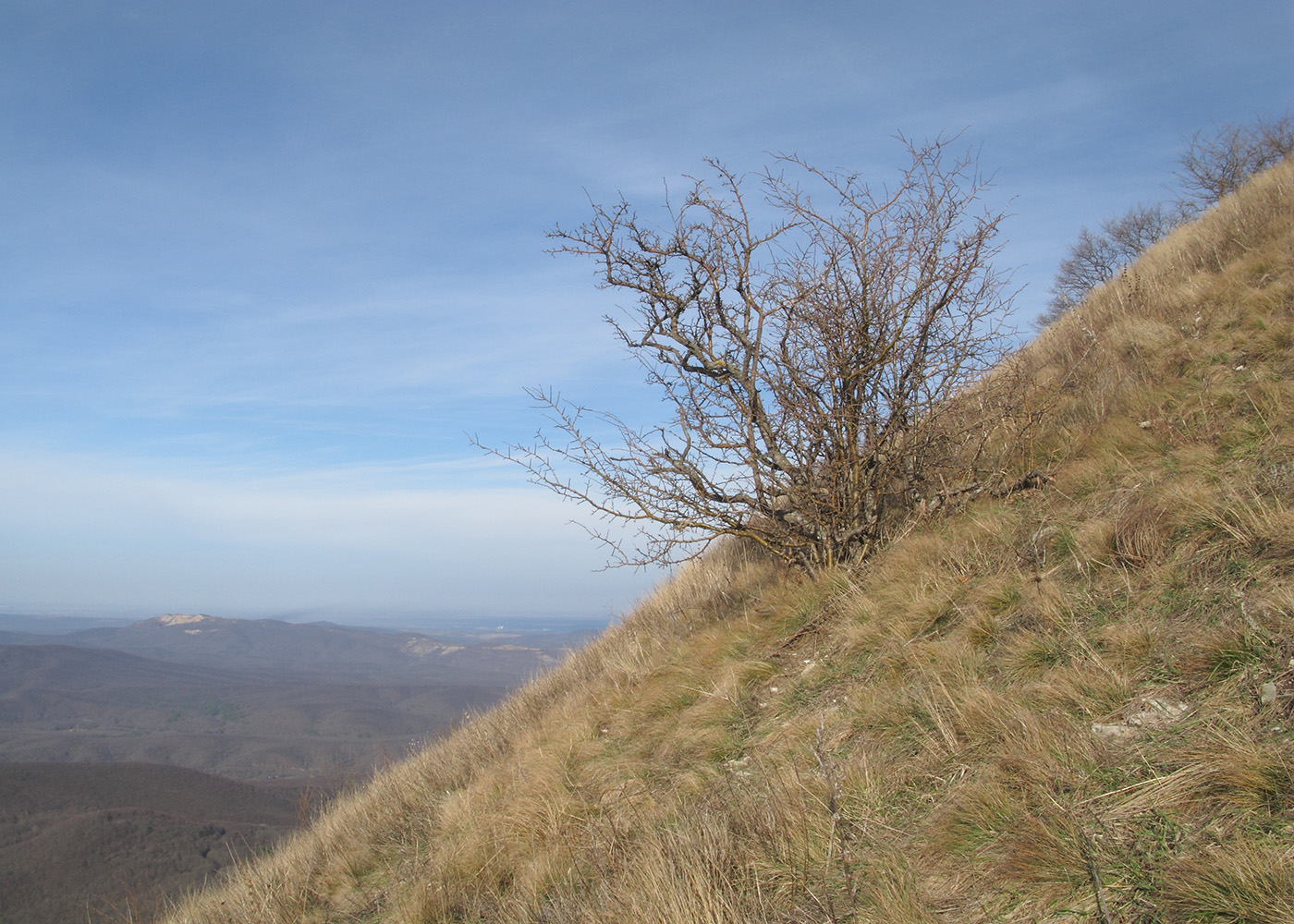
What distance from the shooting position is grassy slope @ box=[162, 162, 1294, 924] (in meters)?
2.17

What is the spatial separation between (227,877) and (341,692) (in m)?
158

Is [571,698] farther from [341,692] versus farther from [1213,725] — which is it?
[341,692]

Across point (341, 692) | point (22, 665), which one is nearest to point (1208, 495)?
point (341, 692)

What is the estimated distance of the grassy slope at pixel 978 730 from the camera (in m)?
2.17

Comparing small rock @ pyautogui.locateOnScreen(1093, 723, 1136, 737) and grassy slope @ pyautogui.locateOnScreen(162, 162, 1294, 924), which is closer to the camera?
grassy slope @ pyautogui.locateOnScreen(162, 162, 1294, 924)

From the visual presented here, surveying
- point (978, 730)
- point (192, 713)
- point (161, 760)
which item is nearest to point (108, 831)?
point (978, 730)

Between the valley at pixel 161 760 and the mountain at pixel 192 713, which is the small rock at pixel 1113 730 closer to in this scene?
the valley at pixel 161 760

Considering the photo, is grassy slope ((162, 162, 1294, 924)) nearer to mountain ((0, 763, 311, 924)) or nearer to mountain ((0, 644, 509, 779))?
mountain ((0, 763, 311, 924))

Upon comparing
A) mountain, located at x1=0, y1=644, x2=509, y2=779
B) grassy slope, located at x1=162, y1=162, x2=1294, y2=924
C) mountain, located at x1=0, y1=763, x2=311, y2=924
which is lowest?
mountain, located at x1=0, y1=644, x2=509, y2=779

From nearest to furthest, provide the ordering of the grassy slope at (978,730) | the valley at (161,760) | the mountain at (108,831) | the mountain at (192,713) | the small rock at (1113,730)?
the grassy slope at (978,730) → the small rock at (1113,730) → the valley at (161,760) → the mountain at (108,831) → the mountain at (192,713)

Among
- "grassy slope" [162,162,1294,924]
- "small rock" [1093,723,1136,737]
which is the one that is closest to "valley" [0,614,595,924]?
"grassy slope" [162,162,1294,924]

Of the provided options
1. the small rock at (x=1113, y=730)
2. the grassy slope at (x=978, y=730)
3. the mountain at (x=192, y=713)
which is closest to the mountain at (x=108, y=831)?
the grassy slope at (x=978, y=730)

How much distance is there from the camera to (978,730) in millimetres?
3057

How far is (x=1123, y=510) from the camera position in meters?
4.15
